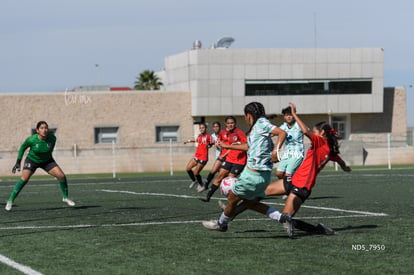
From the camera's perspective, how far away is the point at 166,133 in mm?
63156

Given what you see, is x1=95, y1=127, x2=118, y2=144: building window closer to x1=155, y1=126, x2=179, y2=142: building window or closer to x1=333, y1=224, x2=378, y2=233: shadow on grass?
x1=155, y1=126, x2=179, y2=142: building window

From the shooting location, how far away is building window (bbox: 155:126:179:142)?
62969 millimetres

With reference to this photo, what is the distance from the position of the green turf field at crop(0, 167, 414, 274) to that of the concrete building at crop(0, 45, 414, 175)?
43.7 m

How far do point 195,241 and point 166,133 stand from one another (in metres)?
52.5

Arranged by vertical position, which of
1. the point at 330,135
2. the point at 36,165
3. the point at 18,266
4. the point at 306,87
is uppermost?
the point at 306,87

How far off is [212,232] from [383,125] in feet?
193

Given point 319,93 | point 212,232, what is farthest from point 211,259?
point 319,93

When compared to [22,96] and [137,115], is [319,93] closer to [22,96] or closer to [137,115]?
[137,115]

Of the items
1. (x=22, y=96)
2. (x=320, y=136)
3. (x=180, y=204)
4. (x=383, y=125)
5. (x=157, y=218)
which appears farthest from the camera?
(x=383, y=125)

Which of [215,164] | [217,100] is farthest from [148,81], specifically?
[215,164]

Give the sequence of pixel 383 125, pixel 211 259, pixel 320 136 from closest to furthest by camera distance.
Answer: pixel 211 259 → pixel 320 136 → pixel 383 125

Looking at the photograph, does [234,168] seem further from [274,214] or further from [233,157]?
[274,214]

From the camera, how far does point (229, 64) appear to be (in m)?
64.4

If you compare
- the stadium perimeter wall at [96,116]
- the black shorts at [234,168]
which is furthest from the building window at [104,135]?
the black shorts at [234,168]
